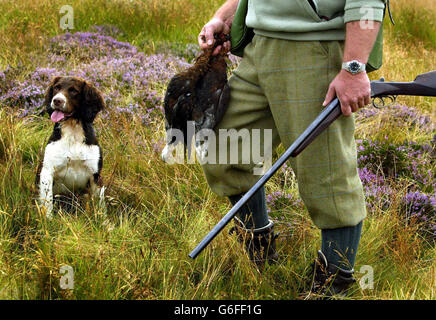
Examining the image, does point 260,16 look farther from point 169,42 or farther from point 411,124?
point 169,42

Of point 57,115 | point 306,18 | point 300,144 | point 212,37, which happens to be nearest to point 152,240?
point 300,144

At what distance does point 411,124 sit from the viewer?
17.9ft

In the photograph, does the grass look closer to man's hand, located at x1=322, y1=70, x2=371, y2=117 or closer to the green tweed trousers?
the green tweed trousers

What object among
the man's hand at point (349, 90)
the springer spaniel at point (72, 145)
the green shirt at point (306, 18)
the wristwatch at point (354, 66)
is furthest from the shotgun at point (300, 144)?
the springer spaniel at point (72, 145)

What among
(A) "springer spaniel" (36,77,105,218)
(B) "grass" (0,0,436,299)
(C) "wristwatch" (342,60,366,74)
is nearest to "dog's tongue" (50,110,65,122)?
(A) "springer spaniel" (36,77,105,218)

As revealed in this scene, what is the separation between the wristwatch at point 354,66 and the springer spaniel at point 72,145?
195cm

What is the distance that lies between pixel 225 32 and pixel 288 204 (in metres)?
1.43

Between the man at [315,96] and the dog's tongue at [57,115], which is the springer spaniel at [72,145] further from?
the man at [315,96]

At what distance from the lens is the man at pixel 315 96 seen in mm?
2311

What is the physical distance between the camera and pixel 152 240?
292 centimetres

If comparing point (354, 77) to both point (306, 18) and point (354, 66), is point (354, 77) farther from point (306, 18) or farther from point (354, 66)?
point (306, 18)

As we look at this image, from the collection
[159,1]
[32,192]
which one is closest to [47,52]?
[159,1]

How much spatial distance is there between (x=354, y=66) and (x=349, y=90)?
0.10m

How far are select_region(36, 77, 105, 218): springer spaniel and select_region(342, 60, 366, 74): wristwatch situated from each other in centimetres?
195
